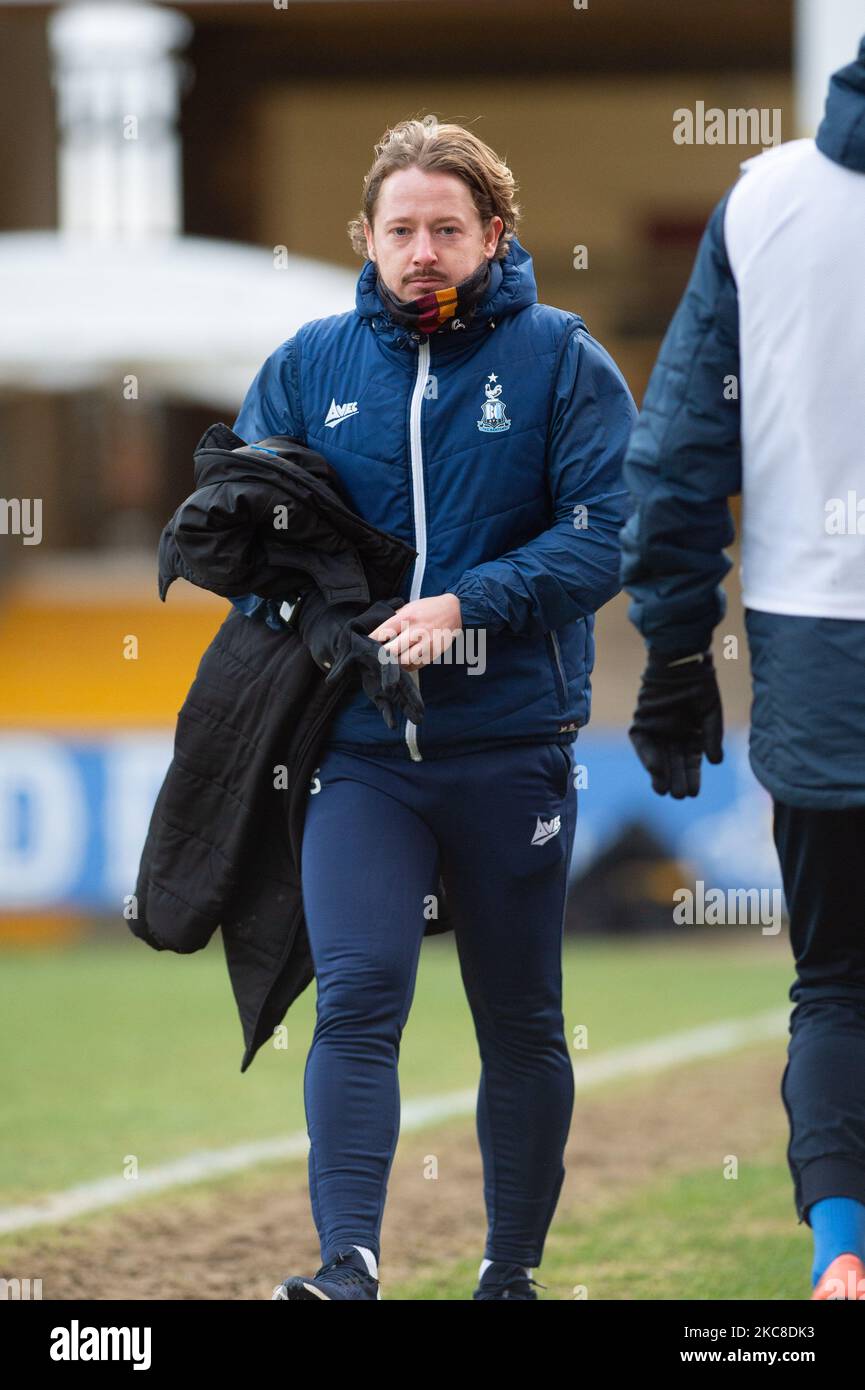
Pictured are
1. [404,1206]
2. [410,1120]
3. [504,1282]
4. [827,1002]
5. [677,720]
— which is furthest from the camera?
[410,1120]

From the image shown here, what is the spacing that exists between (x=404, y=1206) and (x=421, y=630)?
91.0 inches

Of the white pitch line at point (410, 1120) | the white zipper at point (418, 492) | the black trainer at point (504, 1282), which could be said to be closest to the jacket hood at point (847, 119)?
the white zipper at point (418, 492)

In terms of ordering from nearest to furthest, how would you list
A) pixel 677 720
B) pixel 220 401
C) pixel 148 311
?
1. pixel 677 720
2. pixel 148 311
3. pixel 220 401

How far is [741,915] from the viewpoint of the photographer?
12.3 m

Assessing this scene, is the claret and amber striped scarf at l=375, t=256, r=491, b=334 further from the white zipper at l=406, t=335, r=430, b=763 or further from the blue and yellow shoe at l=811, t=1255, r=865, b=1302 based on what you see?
the blue and yellow shoe at l=811, t=1255, r=865, b=1302

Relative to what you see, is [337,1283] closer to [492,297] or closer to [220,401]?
[492,297]

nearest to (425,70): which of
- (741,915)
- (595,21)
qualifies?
(595,21)

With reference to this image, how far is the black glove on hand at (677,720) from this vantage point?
3477 millimetres

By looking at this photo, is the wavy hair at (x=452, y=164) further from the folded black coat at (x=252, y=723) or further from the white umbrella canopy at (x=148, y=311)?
the white umbrella canopy at (x=148, y=311)

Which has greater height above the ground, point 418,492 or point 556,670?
point 418,492

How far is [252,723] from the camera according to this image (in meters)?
3.91

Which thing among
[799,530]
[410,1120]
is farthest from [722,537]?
[410,1120]

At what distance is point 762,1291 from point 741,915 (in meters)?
8.02

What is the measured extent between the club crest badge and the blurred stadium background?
5.96ft
